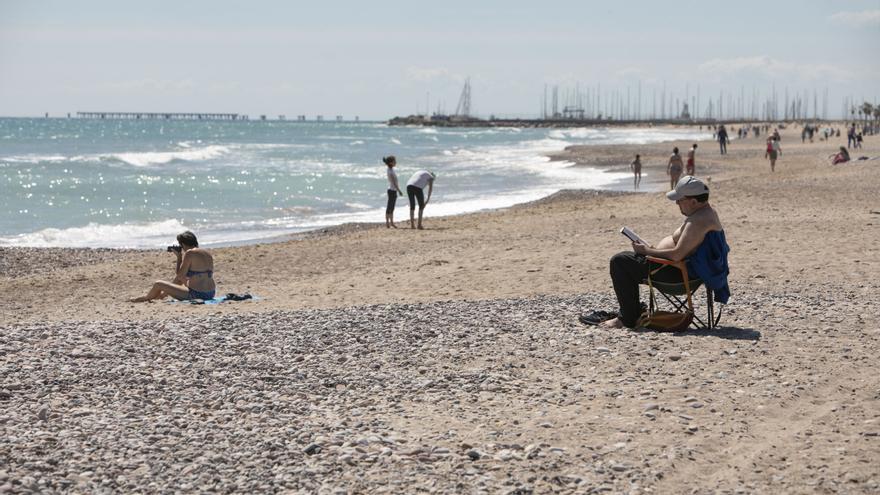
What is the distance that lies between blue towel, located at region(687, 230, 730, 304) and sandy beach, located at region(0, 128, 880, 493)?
354mm

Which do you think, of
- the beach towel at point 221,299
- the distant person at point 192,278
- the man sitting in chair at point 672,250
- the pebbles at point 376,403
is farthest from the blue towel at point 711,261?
the distant person at point 192,278

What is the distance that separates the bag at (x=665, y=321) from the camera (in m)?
7.48

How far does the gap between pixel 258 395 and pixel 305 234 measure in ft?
45.1

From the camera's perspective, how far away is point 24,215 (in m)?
25.1

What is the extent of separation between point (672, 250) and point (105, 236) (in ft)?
52.0

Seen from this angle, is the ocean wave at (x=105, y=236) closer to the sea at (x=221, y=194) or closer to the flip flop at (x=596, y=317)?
the sea at (x=221, y=194)

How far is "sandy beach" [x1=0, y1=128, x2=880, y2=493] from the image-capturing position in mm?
4836

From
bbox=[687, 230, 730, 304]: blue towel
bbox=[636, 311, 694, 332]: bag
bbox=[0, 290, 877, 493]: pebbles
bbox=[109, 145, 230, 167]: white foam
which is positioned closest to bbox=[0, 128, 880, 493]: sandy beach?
bbox=[0, 290, 877, 493]: pebbles

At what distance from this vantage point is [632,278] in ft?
25.0

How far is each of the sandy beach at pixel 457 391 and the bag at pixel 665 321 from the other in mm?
131

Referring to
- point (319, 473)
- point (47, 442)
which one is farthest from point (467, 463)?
point (47, 442)

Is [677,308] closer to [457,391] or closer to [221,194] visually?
[457,391]

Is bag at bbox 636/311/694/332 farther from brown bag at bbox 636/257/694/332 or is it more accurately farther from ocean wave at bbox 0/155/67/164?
ocean wave at bbox 0/155/67/164

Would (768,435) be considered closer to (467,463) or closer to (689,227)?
(467,463)
